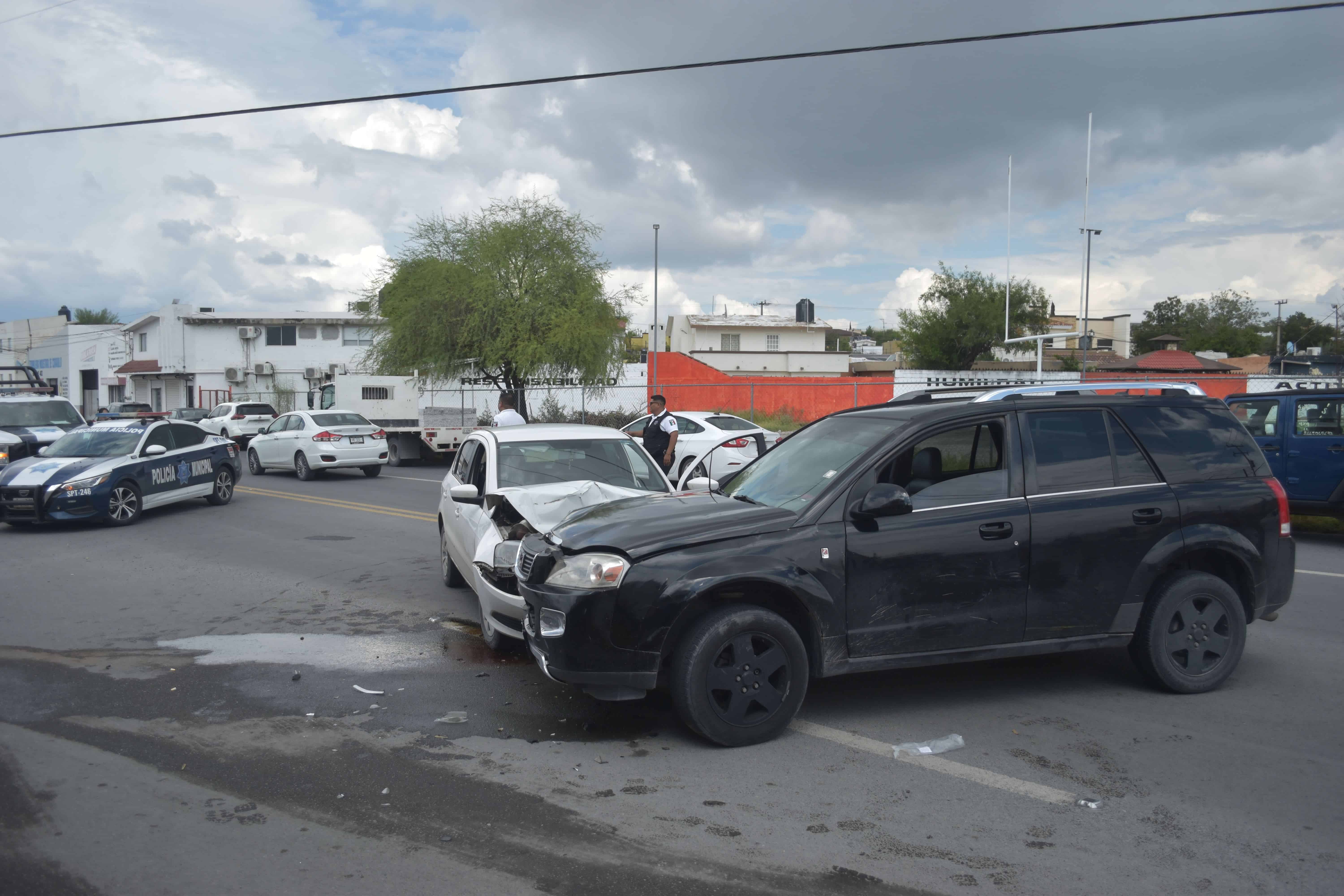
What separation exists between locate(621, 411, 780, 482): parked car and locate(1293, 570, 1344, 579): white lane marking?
29.4 ft

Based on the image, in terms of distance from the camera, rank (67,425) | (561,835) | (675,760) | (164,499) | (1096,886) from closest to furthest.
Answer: (1096,886)
(561,835)
(675,760)
(164,499)
(67,425)

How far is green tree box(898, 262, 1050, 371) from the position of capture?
6066cm

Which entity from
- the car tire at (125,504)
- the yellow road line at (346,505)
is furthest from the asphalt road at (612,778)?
the yellow road line at (346,505)

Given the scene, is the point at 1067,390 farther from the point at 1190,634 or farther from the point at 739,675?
the point at 739,675

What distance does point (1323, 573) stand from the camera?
9.73 metres

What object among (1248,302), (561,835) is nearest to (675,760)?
(561,835)

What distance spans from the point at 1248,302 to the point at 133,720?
11259 cm

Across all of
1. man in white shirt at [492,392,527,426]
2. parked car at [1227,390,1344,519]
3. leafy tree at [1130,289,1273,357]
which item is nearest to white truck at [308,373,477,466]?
man in white shirt at [492,392,527,426]

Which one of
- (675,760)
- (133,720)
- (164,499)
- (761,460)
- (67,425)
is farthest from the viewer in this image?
(67,425)

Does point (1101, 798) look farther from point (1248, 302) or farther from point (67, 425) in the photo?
point (1248, 302)

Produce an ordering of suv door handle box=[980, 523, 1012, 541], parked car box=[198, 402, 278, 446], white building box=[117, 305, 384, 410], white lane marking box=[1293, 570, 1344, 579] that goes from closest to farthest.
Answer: suv door handle box=[980, 523, 1012, 541] < white lane marking box=[1293, 570, 1344, 579] < parked car box=[198, 402, 278, 446] < white building box=[117, 305, 384, 410]

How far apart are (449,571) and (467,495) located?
1.93 m

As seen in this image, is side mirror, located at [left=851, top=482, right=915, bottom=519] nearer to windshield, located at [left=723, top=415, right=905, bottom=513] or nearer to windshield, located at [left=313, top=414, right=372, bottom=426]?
windshield, located at [left=723, top=415, right=905, bottom=513]

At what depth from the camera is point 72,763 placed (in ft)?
15.8
